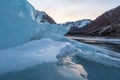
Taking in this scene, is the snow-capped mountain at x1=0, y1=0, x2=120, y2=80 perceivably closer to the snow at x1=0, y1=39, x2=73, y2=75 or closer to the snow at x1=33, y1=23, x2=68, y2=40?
the snow at x1=0, y1=39, x2=73, y2=75

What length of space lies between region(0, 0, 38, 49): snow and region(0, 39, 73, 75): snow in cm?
38

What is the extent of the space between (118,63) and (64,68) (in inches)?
71.2

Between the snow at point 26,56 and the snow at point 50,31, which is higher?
the snow at point 50,31

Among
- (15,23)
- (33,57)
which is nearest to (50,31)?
(15,23)

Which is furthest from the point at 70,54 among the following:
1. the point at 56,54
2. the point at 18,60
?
the point at 18,60

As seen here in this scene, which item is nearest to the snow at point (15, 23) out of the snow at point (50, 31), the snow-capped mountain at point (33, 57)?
the snow-capped mountain at point (33, 57)

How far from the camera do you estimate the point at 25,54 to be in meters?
4.93

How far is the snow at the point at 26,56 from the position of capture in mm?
4371

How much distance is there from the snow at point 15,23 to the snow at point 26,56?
383 millimetres

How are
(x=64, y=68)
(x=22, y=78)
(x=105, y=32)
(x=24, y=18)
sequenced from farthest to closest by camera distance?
(x=105, y=32) < (x=24, y=18) < (x=64, y=68) < (x=22, y=78)

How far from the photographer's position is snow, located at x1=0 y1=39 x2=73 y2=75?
4371 mm

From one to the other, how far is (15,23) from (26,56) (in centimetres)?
150

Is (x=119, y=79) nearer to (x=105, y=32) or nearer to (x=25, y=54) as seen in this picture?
(x=25, y=54)

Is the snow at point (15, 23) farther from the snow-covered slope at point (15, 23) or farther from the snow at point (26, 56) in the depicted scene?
the snow at point (26, 56)
